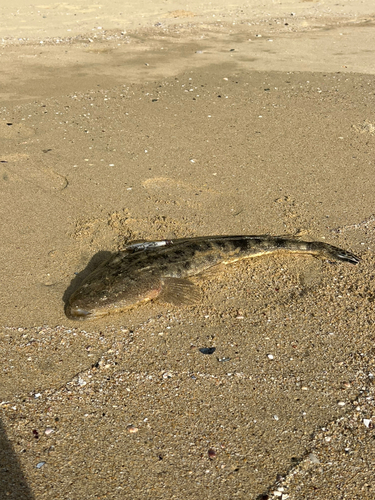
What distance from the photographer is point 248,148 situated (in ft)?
23.8

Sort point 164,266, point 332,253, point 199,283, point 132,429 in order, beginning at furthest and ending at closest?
point 332,253
point 199,283
point 164,266
point 132,429

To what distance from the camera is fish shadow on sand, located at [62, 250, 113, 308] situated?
4.56 meters

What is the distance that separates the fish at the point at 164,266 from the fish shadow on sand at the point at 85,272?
16 cm

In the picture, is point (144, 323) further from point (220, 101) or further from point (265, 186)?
point (220, 101)

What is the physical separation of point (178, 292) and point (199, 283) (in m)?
0.33

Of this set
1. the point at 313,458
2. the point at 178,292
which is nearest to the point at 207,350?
the point at 178,292

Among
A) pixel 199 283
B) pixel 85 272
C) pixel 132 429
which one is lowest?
pixel 132 429

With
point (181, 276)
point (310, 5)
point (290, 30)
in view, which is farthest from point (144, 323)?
point (310, 5)

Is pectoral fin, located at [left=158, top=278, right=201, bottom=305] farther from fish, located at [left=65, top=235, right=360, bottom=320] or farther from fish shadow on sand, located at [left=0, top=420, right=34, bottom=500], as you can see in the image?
fish shadow on sand, located at [left=0, top=420, right=34, bottom=500]

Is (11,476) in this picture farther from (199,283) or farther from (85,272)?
(199,283)

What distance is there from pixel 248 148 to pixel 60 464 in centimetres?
522

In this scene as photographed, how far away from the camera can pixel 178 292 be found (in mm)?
4477

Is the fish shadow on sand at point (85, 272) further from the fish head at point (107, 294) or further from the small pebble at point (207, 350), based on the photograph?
the small pebble at point (207, 350)

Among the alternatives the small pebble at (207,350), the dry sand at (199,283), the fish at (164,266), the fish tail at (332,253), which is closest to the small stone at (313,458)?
the dry sand at (199,283)
